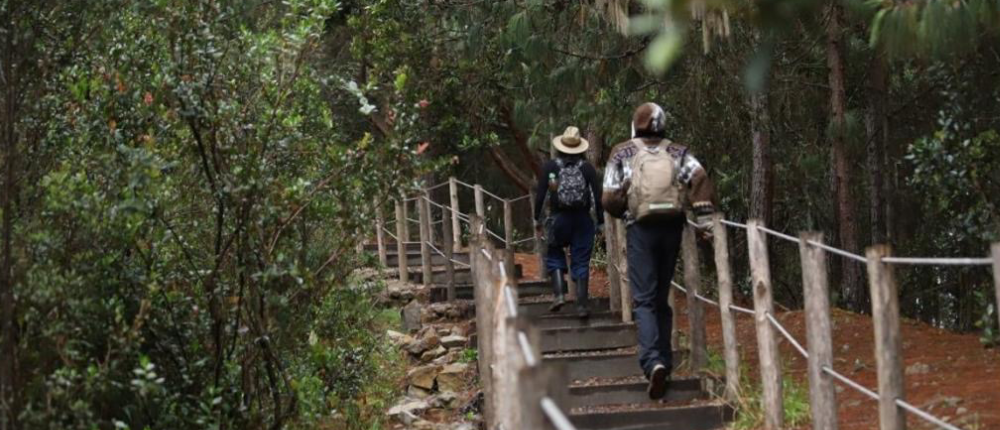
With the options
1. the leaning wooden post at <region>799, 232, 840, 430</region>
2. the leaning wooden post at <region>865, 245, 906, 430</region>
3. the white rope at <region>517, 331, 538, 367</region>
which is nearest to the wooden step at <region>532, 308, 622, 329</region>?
the leaning wooden post at <region>799, 232, 840, 430</region>

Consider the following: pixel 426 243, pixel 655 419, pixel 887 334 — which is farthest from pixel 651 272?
pixel 426 243

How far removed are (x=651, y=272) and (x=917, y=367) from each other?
117 inches

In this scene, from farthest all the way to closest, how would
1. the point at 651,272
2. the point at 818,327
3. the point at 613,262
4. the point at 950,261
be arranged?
the point at 613,262 < the point at 651,272 < the point at 818,327 < the point at 950,261

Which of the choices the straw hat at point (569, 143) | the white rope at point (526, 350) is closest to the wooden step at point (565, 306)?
the straw hat at point (569, 143)

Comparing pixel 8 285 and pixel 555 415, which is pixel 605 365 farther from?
pixel 555 415

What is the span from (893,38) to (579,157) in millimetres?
5234

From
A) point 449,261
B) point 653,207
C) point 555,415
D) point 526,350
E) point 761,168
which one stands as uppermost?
point 761,168

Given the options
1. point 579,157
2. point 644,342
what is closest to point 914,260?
point 644,342

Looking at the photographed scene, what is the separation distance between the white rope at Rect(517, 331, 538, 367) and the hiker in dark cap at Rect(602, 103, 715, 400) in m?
4.46

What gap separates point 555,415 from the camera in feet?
11.7

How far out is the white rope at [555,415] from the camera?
3432 millimetres

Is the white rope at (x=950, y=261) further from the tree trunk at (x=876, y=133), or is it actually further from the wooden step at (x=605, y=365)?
the tree trunk at (x=876, y=133)

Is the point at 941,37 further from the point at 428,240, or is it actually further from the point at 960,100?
the point at 428,240

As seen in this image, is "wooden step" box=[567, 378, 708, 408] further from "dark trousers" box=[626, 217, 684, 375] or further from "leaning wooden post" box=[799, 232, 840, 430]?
"leaning wooden post" box=[799, 232, 840, 430]
